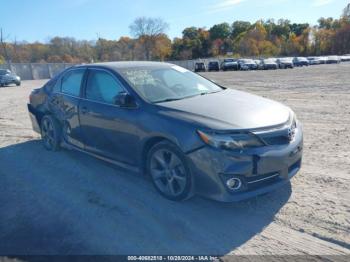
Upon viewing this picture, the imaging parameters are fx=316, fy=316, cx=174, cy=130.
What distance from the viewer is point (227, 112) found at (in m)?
3.63

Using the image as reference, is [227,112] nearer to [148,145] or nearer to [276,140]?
[276,140]

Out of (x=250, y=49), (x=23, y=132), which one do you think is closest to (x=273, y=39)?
(x=250, y=49)

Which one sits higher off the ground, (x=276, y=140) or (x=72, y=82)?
(x=72, y=82)

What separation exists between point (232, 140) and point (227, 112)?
478 mm

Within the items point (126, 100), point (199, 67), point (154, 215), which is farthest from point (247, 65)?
point (154, 215)

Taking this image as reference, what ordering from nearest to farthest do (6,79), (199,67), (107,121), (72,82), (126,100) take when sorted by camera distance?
(126,100) → (107,121) → (72,82) → (6,79) → (199,67)

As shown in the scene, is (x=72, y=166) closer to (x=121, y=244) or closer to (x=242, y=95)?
(x=121, y=244)

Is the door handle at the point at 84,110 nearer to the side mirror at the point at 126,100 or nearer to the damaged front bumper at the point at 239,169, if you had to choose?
the side mirror at the point at 126,100

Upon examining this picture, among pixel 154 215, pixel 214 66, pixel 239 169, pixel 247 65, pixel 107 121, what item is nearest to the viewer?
pixel 239 169

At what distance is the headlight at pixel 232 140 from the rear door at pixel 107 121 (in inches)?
42.2

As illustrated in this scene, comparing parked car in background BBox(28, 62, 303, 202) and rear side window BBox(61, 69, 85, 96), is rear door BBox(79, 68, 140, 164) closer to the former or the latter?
parked car in background BBox(28, 62, 303, 202)

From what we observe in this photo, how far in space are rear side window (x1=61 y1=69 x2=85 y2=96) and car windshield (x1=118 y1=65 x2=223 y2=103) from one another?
0.98m

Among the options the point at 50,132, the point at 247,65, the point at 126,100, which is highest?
the point at 126,100

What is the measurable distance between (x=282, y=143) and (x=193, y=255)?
1566mm
